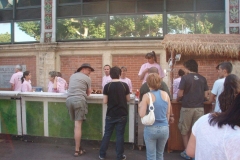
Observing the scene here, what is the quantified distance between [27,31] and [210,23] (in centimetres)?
728

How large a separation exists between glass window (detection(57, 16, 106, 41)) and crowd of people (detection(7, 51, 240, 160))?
3.48 metres

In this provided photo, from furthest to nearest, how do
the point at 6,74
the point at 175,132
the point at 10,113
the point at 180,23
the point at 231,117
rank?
1. the point at 6,74
2. the point at 180,23
3. the point at 10,113
4. the point at 175,132
5. the point at 231,117

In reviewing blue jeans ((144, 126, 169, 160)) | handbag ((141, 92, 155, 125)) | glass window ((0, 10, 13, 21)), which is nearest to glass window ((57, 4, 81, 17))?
glass window ((0, 10, 13, 21))

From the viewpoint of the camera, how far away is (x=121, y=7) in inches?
397

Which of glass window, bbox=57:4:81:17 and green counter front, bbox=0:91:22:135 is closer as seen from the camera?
green counter front, bbox=0:91:22:135

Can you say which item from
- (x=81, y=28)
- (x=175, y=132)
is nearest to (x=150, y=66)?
(x=175, y=132)

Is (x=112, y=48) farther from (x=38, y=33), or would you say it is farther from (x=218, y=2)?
(x=218, y=2)

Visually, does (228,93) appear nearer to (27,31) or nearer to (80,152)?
(80,152)

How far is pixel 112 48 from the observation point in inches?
386

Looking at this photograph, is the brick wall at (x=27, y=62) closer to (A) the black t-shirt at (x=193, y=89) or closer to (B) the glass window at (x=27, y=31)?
(B) the glass window at (x=27, y=31)

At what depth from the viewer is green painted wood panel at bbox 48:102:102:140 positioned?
5.79m

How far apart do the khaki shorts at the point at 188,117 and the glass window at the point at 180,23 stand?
5.21m

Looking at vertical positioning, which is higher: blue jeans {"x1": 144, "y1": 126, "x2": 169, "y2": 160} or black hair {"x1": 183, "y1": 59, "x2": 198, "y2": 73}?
black hair {"x1": 183, "y1": 59, "x2": 198, "y2": 73}

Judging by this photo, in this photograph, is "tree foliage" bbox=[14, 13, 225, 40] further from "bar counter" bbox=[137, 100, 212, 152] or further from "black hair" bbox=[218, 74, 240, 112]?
"black hair" bbox=[218, 74, 240, 112]
